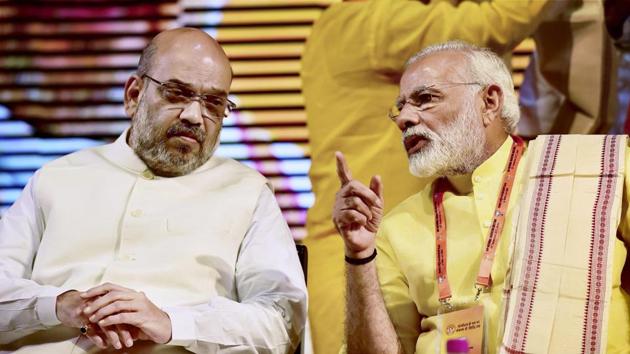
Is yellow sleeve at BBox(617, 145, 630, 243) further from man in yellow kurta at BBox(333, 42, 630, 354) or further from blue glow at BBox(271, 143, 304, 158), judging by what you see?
blue glow at BBox(271, 143, 304, 158)

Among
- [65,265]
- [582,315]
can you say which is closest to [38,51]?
[65,265]

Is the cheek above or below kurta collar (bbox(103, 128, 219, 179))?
above

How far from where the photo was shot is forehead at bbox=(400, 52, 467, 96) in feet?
11.5

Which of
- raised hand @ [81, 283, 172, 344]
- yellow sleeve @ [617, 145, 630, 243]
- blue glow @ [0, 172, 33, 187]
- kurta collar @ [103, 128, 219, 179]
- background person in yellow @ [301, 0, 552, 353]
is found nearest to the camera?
raised hand @ [81, 283, 172, 344]

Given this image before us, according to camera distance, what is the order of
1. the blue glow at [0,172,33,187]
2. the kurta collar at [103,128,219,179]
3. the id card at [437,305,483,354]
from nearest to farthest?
1. the id card at [437,305,483,354]
2. the kurta collar at [103,128,219,179]
3. the blue glow at [0,172,33,187]

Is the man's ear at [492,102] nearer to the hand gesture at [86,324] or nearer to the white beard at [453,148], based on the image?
the white beard at [453,148]

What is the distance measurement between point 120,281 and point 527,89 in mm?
1939

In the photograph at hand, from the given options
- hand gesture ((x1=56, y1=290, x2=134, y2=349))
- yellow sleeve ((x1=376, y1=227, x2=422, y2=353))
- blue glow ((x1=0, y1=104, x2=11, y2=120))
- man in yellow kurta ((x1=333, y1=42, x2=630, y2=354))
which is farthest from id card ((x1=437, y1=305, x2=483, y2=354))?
blue glow ((x1=0, y1=104, x2=11, y2=120))

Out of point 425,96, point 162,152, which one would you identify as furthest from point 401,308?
point 162,152

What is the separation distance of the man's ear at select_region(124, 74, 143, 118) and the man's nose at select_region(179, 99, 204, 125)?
0.25 metres

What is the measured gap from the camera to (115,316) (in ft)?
9.11

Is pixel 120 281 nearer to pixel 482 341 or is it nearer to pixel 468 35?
pixel 482 341

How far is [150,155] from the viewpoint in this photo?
3.39 meters

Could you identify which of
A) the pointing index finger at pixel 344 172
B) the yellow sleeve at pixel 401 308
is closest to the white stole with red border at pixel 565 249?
the yellow sleeve at pixel 401 308
